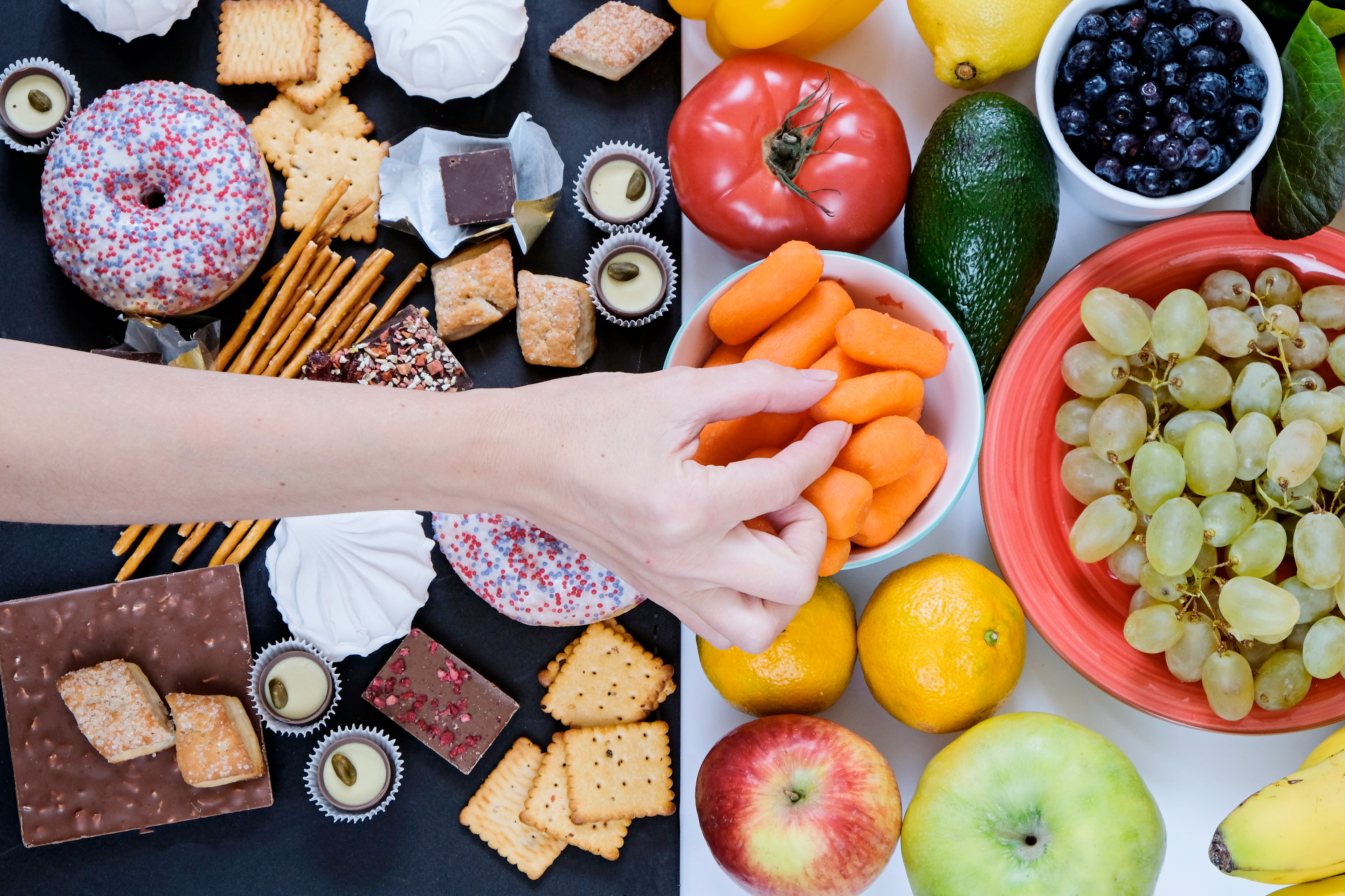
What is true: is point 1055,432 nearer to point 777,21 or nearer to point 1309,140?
point 1309,140

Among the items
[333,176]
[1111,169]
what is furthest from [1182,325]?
[333,176]

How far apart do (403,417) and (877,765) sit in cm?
53

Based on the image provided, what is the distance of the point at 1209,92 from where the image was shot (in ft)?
2.72

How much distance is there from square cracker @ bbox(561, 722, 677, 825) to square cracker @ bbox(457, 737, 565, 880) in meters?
0.05

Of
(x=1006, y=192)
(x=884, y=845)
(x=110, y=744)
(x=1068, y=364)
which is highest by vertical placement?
(x=1006, y=192)

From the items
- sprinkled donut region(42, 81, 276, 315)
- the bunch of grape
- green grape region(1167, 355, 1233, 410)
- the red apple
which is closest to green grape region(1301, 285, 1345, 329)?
the bunch of grape

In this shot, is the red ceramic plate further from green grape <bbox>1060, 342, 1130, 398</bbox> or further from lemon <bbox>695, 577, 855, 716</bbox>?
lemon <bbox>695, 577, 855, 716</bbox>

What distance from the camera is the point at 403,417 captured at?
0.73 m

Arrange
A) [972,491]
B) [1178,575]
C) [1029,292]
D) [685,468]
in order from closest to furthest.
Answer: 1. [685,468]
2. [1178,575]
3. [1029,292]
4. [972,491]

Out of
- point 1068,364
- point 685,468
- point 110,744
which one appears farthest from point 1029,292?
point 110,744

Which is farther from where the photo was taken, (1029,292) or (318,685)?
(318,685)

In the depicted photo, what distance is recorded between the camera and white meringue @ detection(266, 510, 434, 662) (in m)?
1.06

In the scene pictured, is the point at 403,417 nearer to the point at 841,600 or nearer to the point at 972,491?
the point at 841,600

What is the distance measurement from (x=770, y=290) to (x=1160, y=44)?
1.34 ft
